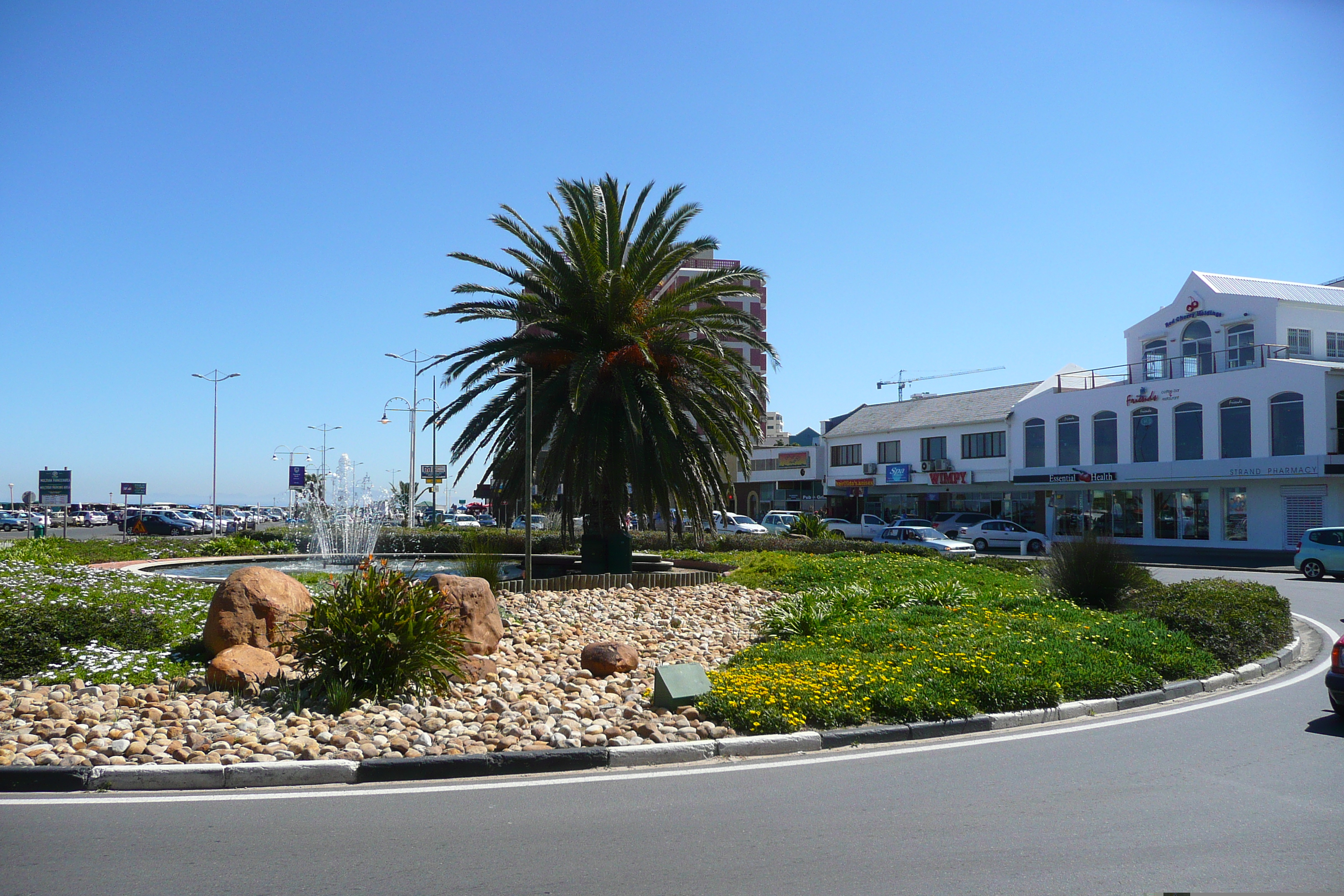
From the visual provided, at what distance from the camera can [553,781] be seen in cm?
687

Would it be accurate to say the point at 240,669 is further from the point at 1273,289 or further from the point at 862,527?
the point at 1273,289

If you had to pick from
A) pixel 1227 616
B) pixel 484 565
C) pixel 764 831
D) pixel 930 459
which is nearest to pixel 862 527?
pixel 930 459

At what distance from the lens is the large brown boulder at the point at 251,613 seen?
389 inches

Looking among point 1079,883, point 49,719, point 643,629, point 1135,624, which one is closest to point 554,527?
point 643,629

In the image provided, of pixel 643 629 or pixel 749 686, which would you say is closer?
pixel 749 686

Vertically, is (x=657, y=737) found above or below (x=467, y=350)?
below

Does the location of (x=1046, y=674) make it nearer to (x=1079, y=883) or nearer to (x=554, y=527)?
(x=1079, y=883)

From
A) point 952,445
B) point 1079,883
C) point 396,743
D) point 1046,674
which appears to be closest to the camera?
point 1079,883

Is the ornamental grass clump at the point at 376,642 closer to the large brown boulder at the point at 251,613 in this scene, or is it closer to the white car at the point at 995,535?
the large brown boulder at the point at 251,613

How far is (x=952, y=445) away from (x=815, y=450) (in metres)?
13.0

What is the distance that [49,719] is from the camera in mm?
7773

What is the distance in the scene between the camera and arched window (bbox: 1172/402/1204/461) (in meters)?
42.2

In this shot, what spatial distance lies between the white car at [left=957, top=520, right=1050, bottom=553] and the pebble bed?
3678 cm

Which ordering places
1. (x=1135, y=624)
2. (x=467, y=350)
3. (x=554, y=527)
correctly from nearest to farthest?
(x=1135, y=624)
(x=467, y=350)
(x=554, y=527)
